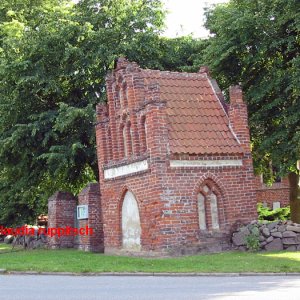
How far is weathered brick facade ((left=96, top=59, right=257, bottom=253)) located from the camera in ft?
59.3

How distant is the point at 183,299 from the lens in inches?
380

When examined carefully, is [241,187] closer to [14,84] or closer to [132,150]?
[132,150]

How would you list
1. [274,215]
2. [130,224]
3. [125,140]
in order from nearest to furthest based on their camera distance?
[130,224]
[125,140]
[274,215]

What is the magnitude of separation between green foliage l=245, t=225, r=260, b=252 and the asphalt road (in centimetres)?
519

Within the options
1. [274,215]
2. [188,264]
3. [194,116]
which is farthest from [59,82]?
[188,264]

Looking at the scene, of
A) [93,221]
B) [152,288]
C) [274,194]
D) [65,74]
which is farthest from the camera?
[274,194]

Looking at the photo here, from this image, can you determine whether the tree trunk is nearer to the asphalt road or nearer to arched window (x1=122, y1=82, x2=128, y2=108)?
arched window (x1=122, y1=82, x2=128, y2=108)

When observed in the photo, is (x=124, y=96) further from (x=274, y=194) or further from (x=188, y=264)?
(x=274, y=194)

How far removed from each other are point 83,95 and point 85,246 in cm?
812

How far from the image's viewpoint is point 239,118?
19750mm

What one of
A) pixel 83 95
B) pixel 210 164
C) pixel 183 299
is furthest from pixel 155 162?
pixel 83 95

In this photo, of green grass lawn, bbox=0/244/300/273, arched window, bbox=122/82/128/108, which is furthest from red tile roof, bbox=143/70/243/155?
green grass lawn, bbox=0/244/300/273

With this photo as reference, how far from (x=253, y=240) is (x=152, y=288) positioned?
7298mm

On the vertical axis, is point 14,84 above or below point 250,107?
above
